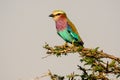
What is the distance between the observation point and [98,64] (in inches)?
275

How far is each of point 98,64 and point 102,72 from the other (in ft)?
0.75

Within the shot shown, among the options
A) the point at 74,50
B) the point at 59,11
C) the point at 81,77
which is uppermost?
the point at 59,11

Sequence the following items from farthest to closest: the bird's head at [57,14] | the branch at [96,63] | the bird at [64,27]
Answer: the bird's head at [57,14]
the bird at [64,27]
the branch at [96,63]

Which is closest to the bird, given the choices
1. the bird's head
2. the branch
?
the bird's head

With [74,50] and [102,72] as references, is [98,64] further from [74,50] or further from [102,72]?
[74,50]

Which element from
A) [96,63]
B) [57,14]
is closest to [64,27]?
[57,14]

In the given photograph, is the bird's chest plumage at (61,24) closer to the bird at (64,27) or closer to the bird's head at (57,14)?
the bird at (64,27)

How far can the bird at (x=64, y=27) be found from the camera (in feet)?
45.3

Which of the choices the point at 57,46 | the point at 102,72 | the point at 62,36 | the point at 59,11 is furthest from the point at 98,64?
the point at 59,11

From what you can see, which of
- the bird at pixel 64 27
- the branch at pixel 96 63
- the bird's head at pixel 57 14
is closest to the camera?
the branch at pixel 96 63

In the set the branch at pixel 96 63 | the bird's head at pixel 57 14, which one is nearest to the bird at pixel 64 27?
the bird's head at pixel 57 14

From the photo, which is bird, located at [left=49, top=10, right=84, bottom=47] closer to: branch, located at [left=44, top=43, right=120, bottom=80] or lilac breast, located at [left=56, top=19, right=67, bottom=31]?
lilac breast, located at [left=56, top=19, right=67, bottom=31]

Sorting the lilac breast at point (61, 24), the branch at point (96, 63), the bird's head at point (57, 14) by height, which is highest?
the bird's head at point (57, 14)

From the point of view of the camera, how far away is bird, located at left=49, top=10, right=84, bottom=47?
1379cm
